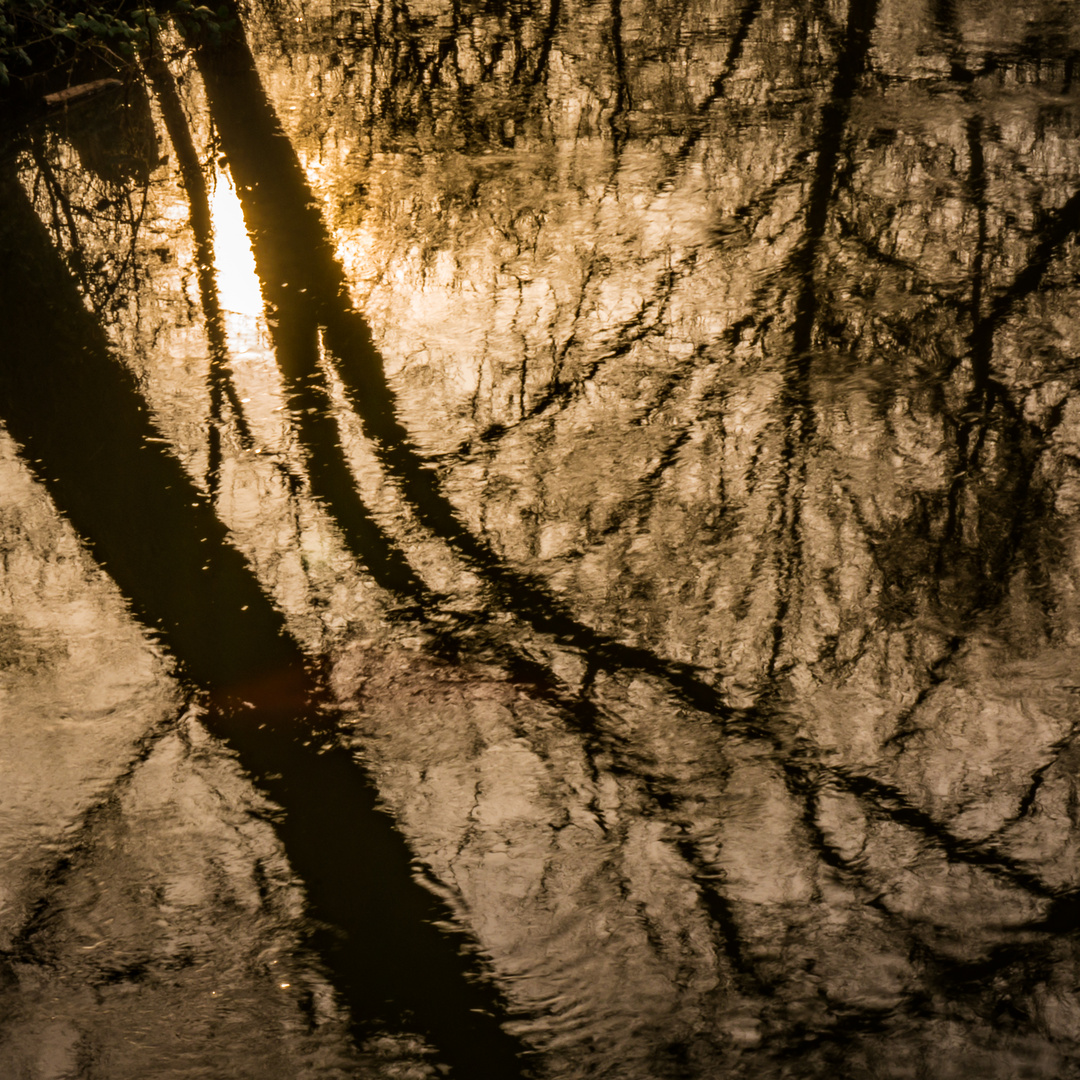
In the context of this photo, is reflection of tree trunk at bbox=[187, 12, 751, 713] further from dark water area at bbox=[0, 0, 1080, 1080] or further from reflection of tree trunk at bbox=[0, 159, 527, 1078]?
reflection of tree trunk at bbox=[0, 159, 527, 1078]

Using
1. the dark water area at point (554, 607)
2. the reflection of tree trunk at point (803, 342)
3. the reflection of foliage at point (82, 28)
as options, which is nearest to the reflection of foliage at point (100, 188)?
the dark water area at point (554, 607)

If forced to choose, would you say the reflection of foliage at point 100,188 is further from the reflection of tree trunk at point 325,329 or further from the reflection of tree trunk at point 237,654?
the reflection of tree trunk at point 325,329

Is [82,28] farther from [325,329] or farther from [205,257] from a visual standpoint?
[325,329]

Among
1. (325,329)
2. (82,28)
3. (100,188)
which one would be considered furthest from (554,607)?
(82,28)

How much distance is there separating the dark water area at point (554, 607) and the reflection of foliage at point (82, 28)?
1596 millimetres

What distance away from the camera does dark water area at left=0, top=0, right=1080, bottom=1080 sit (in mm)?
2363

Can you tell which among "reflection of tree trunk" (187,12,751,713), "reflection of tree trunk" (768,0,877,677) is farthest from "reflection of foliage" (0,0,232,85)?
"reflection of tree trunk" (768,0,877,677)

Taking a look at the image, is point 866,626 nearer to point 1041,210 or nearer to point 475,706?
point 475,706

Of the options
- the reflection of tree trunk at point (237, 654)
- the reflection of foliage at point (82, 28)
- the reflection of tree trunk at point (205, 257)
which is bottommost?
the reflection of tree trunk at point (237, 654)

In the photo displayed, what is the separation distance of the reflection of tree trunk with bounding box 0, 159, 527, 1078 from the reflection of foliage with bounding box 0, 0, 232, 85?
2.74 meters

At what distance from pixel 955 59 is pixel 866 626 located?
5183mm

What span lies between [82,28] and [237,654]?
21.1ft

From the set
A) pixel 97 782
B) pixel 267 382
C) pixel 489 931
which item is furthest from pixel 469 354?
pixel 489 931

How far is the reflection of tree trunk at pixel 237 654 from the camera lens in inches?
95.2
